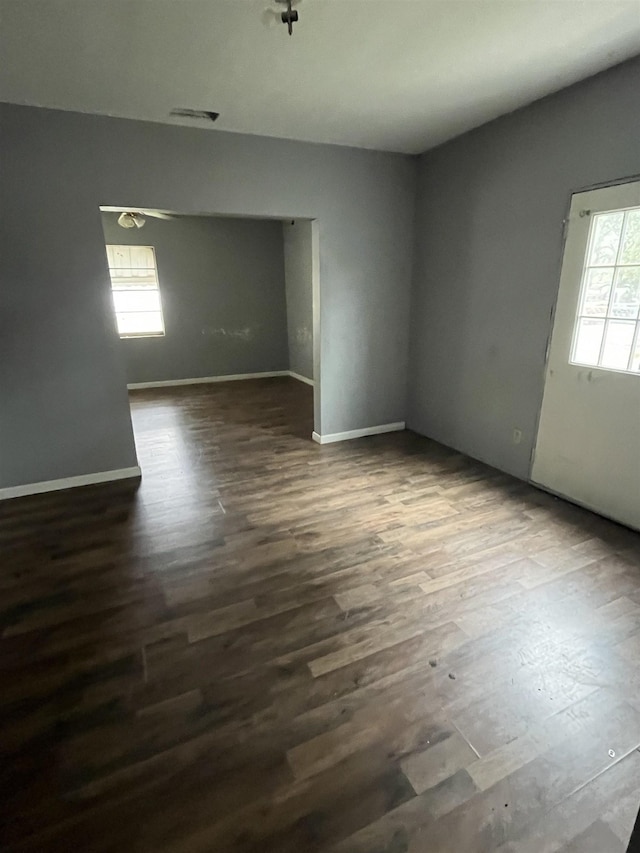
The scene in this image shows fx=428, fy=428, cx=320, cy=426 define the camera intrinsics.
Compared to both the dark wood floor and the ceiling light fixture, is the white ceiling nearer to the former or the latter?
the dark wood floor

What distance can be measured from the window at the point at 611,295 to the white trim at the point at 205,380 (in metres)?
5.32

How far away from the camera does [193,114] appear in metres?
2.92

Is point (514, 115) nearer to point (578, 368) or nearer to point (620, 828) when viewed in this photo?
point (578, 368)

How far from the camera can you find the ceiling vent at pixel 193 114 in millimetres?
2847

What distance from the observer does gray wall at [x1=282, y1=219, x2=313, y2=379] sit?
6414 millimetres

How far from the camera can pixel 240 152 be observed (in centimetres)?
328

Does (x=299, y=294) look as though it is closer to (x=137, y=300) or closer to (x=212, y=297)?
(x=212, y=297)

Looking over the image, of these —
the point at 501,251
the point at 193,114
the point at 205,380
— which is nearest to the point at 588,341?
the point at 501,251

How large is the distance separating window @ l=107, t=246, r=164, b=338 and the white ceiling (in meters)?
3.77

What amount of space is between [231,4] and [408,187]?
255 centimetres

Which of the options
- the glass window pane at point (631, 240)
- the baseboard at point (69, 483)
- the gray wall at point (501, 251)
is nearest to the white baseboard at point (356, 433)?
the gray wall at point (501, 251)

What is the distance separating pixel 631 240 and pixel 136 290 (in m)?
6.17

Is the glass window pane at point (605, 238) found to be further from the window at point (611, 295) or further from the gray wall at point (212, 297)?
the gray wall at point (212, 297)

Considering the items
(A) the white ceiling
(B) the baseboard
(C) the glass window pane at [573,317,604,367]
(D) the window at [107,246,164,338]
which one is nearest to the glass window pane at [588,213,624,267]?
(C) the glass window pane at [573,317,604,367]
